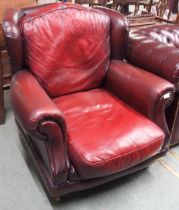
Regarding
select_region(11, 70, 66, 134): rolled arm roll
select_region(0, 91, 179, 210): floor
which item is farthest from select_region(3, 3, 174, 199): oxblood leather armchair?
select_region(0, 91, 179, 210): floor

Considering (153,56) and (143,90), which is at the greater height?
(153,56)

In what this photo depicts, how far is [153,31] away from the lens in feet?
6.28

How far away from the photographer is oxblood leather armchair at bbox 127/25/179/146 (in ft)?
4.92

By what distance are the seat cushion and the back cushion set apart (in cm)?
16

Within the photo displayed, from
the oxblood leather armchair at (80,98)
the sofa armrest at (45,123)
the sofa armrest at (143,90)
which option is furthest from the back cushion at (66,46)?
the sofa armrest at (45,123)

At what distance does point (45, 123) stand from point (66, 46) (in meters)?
0.67

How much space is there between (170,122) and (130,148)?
50 centimetres

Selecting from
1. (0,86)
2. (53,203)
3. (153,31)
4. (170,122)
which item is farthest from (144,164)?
(0,86)

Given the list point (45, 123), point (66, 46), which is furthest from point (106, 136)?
point (66, 46)

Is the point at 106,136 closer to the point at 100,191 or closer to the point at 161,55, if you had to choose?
the point at 100,191

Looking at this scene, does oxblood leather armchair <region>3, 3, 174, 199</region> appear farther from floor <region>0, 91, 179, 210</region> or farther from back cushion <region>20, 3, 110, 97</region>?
floor <region>0, 91, 179, 210</region>

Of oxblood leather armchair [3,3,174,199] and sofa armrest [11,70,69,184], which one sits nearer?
sofa armrest [11,70,69,184]

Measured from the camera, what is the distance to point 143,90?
57.2 inches

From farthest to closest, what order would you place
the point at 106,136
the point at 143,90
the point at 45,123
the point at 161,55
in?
1. the point at 161,55
2. the point at 143,90
3. the point at 106,136
4. the point at 45,123
